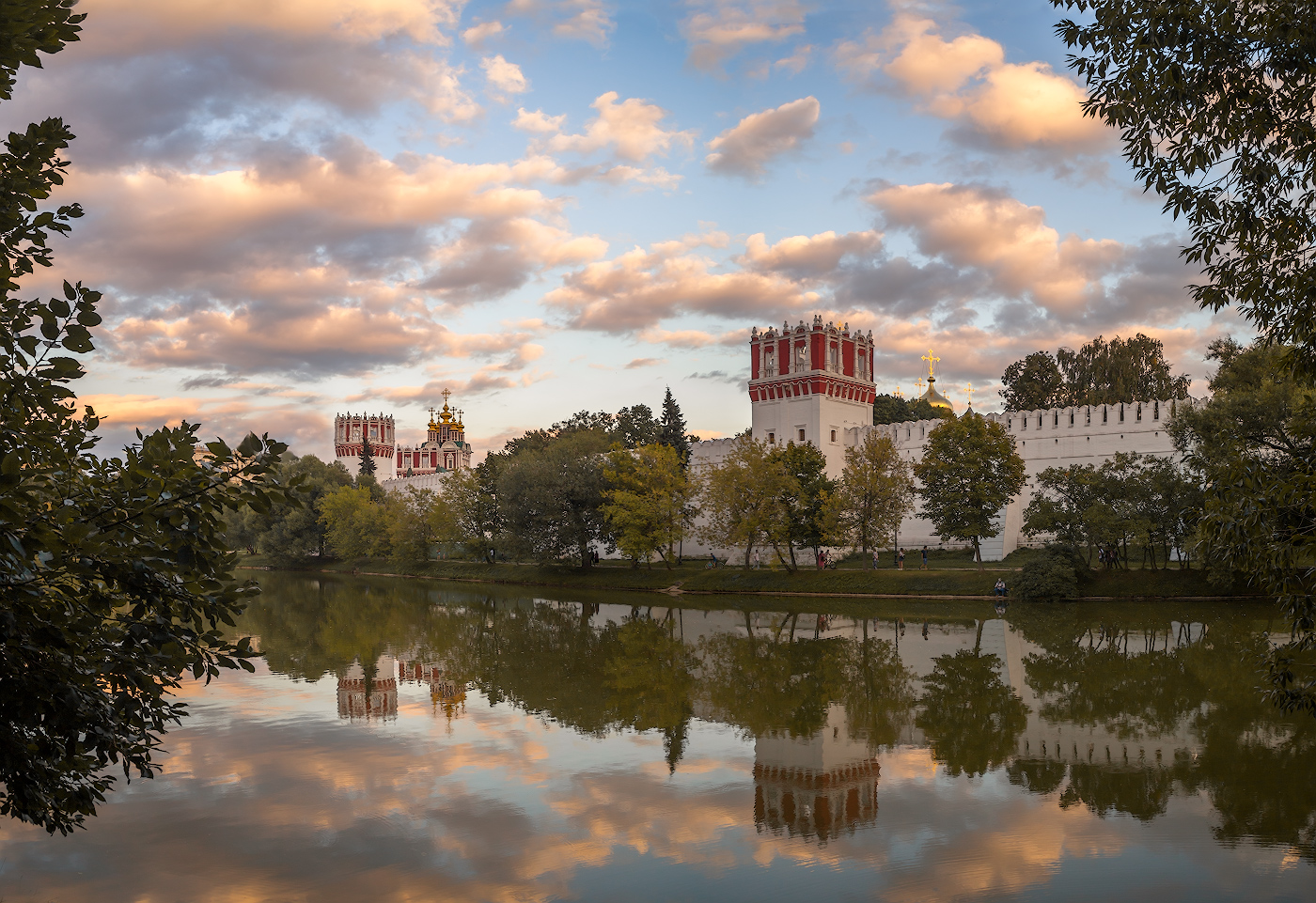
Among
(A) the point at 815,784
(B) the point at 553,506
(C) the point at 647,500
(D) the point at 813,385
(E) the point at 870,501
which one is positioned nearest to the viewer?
(A) the point at 815,784

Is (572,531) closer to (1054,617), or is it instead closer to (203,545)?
(1054,617)

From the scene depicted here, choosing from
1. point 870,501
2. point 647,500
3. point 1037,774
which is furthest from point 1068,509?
point 1037,774

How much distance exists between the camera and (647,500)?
4134 cm

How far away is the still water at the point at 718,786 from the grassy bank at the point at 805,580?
12.0 meters

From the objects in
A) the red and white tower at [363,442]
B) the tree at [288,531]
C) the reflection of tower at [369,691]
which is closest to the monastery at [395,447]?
the red and white tower at [363,442]

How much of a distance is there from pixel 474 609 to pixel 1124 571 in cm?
2230

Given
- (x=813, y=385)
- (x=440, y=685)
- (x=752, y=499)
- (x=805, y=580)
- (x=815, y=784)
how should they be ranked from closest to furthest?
(x=815, y=784)
(x=440, y=685)
(x=805, y=580)
(x=752, y=499)
(x=813, y=385)

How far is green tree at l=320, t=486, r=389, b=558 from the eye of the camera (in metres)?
59.1

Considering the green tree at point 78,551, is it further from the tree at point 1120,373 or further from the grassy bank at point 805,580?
the tree at point 1120,373

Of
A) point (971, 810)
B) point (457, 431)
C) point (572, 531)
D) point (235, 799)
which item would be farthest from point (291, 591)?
point (457, 431)

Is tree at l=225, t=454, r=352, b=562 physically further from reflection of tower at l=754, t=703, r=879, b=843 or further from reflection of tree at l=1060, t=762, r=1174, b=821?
reflection of tree at l=1060, t=762, r=1174, b=821

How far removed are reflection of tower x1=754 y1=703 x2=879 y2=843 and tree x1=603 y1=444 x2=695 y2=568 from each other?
2833 cm

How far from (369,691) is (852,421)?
35060mm

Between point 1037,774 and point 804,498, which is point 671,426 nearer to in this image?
point 804,498
